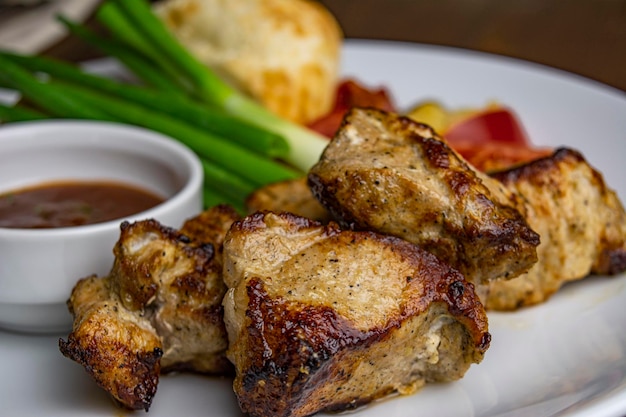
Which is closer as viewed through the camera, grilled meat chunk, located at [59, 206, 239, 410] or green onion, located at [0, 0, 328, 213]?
grilled meat chunk, located at [59, 206, 239, 410]

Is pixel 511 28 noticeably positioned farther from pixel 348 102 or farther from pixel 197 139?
pixel 197 139

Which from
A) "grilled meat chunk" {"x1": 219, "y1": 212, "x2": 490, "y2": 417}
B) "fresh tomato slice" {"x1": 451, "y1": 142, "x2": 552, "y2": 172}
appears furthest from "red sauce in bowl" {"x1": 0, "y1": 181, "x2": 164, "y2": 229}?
"fresh tomato slice" {"x1": 451, "y1": 142, "x2": 552, "y2": 172}

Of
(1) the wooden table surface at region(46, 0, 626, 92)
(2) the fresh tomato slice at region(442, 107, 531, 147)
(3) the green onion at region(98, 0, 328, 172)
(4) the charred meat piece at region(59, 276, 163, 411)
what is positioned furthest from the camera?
(1) the wooden table surface at region(46, 0, 626, 92)

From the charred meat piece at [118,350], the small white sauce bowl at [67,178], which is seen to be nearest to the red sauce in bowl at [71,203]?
the small white sauce bowl at [67,178]

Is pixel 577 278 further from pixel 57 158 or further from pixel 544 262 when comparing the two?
pixel 57 158

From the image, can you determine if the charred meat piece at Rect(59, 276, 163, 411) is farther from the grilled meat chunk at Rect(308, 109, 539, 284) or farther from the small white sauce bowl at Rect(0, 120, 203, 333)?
the grilled meat chunk at Rect(308, 109, 539, 284)

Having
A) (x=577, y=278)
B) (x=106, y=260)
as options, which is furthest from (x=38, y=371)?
(x=577, y=278)
